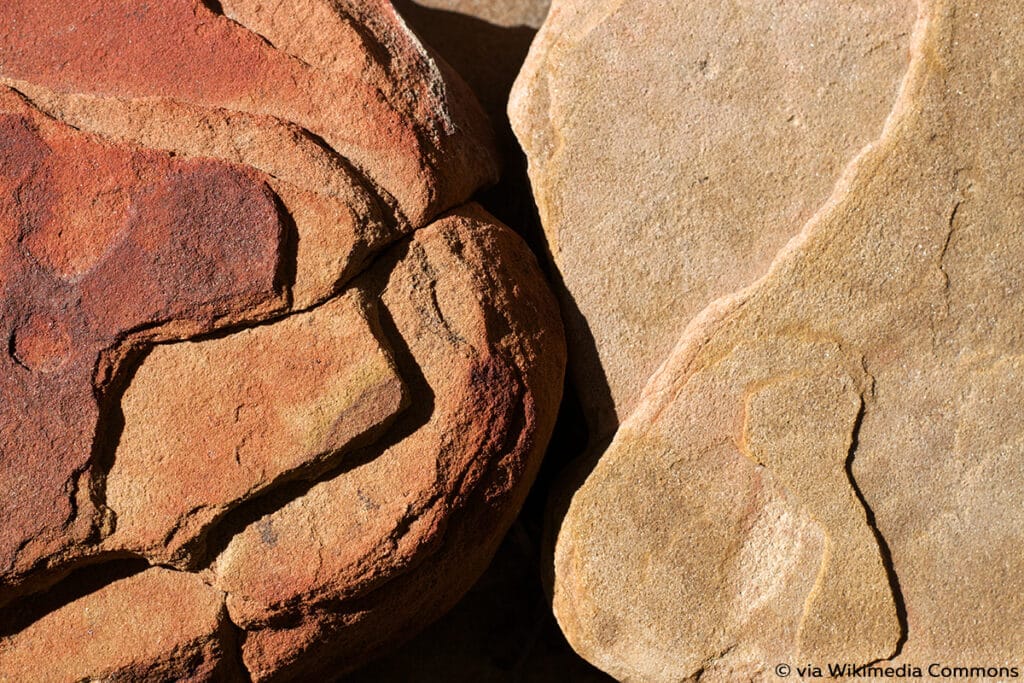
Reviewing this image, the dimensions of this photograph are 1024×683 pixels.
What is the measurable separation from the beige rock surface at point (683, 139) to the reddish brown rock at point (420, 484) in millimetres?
140

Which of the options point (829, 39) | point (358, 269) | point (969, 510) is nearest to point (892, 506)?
point (969, 510)

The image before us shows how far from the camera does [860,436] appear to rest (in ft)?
4.05

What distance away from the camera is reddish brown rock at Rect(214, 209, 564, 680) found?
111 cm

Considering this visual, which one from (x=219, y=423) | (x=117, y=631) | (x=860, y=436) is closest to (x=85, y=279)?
(x=219, y=423)

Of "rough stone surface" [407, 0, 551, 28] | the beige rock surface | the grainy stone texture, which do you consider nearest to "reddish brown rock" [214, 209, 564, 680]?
the grainy stone texture

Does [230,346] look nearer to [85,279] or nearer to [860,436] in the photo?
[85,279]

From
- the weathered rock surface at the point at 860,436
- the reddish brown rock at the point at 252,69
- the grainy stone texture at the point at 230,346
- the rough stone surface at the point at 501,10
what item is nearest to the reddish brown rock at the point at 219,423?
the grainy stone texture at the point at 230,346

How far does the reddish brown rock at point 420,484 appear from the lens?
1.11m

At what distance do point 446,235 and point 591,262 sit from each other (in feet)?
0.76

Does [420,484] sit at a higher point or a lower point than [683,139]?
lower

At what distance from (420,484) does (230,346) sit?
270 millimetres

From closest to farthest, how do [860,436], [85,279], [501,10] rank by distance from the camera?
[85,279] < [860,436] < [501,10]

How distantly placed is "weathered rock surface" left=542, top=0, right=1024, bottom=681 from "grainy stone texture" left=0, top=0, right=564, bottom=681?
225 millimetres

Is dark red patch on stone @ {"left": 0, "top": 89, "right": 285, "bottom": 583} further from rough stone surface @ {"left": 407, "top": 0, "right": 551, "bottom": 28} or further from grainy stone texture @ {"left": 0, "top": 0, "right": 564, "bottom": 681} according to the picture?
rough stone surface @ {"left": 407, "top": 0, "right": 551, "bottom": 28}
